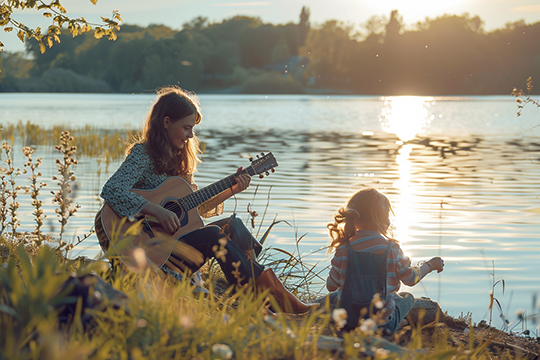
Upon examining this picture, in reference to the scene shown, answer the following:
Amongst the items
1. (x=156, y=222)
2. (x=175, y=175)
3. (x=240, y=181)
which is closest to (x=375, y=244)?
(x=240, y=181)

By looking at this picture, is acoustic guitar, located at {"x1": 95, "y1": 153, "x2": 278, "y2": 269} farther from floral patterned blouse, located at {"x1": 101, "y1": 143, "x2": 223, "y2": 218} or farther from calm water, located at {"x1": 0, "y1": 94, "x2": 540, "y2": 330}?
calm water, located at {"x1": 0, "y1": 94, "x2": 540, "y2": 330}

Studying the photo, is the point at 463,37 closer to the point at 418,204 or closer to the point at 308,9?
the point at 308,9

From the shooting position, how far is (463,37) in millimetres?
109250

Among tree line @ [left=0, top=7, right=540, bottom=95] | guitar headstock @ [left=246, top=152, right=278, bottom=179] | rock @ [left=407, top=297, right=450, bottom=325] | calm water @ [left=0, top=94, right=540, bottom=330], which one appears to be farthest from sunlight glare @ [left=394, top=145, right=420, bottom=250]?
tree line @ [left=0, top=7, right=540, bottom=95]

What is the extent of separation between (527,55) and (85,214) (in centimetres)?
9952

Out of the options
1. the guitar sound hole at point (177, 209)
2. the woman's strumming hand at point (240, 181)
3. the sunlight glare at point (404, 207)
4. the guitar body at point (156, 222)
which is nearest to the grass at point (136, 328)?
the guitar body at point (156, 222)

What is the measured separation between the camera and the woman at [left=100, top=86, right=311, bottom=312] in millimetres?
4090

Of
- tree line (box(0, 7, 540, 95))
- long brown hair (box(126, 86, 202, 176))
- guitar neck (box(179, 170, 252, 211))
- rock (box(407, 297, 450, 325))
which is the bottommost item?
rock (box(407, 297, 450, 325))

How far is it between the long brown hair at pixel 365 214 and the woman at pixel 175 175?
598mm

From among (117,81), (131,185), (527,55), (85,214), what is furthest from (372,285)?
(117,81)

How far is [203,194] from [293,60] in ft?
450

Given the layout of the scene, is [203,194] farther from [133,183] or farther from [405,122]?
[405,122]

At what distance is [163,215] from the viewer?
14.2ft

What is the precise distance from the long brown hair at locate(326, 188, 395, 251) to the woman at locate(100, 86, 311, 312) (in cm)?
60
